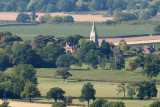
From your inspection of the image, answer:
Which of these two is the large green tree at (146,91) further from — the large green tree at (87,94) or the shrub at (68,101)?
the shrub at (68,101)

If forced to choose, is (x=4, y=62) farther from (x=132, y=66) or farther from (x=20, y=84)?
(x=20, y=84)

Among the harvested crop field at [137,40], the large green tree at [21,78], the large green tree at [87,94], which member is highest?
the harvested crop field at [137,40]

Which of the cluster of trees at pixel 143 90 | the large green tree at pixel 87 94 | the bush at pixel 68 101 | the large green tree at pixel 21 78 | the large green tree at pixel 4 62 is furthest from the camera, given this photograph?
Result: the large green tree at pixel 4 62

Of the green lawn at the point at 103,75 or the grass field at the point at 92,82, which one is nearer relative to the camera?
the grass field at the point at 92,82

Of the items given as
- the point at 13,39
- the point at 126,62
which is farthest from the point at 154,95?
the point at 13,39

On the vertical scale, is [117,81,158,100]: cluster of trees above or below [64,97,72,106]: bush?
above

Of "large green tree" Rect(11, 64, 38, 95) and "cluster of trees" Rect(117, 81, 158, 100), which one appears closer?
"cluster of trees" Rect(117, 81, 158, 100)

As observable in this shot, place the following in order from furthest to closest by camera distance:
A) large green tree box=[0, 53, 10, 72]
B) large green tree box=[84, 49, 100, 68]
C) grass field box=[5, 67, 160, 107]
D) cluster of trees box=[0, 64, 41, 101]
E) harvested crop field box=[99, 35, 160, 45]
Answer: harvested crop field box=[99, 35, 160, 45], large green tree box=[84, 49, 100, 68], large green tree box=[0, 53, 10, 72], grass field box=[5, 67, 160, 107], cluster of trees box=[0, 64, 41, 101]

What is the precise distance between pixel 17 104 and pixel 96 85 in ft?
71.3

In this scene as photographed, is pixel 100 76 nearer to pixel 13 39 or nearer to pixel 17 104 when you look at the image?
pixel 17 104

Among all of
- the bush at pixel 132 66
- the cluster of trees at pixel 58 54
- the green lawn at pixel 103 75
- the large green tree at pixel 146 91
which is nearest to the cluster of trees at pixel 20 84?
the large green tree at pixel 146 91

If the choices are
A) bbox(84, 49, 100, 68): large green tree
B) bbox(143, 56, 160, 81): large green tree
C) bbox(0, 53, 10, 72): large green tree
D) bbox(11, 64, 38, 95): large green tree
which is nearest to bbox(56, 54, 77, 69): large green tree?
bbox(84, 49, 100, 68): large green tree

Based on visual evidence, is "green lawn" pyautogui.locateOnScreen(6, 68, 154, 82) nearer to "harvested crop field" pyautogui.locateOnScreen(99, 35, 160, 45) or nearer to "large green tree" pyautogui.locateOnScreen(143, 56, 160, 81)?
"large green tree" pyautogui.locateOnScreen(143, 56, 160, 81)

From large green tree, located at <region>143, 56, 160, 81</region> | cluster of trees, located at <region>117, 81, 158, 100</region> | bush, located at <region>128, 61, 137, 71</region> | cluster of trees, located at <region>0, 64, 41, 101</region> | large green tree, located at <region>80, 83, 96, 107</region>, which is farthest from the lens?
bush, located at <region>128, 61, 137, 71</region>
